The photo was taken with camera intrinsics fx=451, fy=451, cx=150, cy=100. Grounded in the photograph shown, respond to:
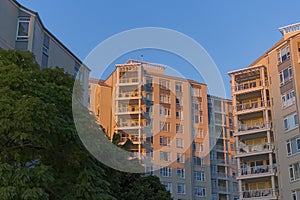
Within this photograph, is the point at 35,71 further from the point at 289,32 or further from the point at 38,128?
the point at 289,32

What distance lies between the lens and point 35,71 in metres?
14.0

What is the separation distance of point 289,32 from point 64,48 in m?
19.7

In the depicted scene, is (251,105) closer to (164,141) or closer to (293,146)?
(293,146)

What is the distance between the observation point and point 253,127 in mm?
40156

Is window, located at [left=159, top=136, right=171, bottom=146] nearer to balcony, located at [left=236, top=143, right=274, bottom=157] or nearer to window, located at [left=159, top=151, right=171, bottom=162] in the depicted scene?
window, located at [left=159, top=151, right=171, bottom=162]

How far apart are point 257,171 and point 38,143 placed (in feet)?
95.8

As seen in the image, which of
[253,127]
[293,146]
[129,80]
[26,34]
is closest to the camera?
[26,34]

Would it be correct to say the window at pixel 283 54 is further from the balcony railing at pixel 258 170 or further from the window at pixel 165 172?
the window at pixel 165 172

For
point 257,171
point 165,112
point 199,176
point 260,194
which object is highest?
point 165,112

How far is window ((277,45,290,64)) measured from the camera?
35.8 metres

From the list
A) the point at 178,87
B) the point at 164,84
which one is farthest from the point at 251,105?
the point at 178,87

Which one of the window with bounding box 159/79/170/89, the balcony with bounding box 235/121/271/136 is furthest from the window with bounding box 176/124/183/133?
the balcony with bounding box 235/121/271/136

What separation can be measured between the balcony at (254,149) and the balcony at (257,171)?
3.94 ft

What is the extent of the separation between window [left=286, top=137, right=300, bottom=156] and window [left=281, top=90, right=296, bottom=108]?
294 cm
